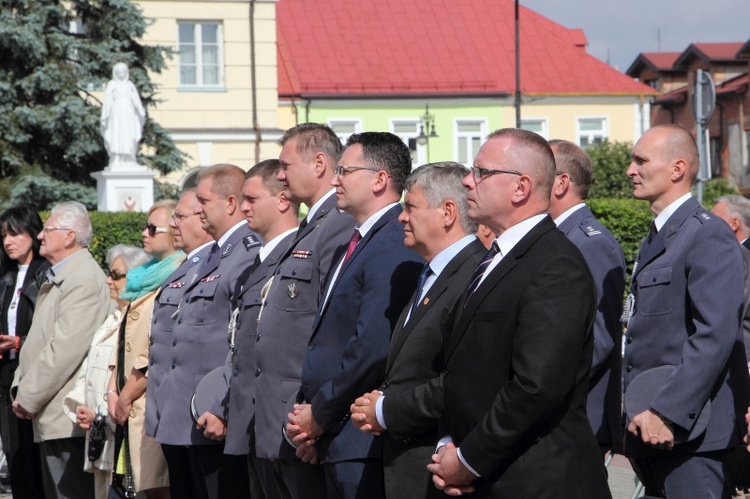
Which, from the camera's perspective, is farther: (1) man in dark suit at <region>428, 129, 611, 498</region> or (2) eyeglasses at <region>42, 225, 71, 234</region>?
(2) eyeglasses at <region>42, 225, 71, 234</region>

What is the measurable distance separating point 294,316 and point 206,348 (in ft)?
4.01

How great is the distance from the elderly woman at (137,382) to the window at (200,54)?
28.4 m

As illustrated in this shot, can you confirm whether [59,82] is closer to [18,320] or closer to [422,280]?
[18,320]

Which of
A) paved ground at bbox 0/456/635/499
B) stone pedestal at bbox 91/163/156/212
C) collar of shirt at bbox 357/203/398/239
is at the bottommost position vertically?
paved ground at bbox 0/456/635/499

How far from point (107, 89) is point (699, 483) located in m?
21.3

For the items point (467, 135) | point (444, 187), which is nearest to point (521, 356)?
point (444, 187)

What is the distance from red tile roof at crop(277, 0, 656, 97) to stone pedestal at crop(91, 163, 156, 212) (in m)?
18.5

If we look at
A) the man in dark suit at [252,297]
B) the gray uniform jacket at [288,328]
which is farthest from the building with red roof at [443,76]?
the gray uniform jacket at [288,328]

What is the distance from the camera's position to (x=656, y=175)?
5.68m

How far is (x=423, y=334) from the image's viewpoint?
507cm

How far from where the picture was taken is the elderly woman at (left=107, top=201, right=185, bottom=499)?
26.1 feet

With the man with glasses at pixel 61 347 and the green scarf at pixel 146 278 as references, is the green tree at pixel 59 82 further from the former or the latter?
the green scarf at pixel 146 278

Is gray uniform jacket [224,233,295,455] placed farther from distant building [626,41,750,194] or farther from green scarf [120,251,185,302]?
distant building [626,41,750,194]

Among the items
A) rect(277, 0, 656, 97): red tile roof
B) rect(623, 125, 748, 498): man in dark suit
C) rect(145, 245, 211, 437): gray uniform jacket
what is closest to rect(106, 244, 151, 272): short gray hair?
rect(145, 245, 211, 437): gray uniform jacket
